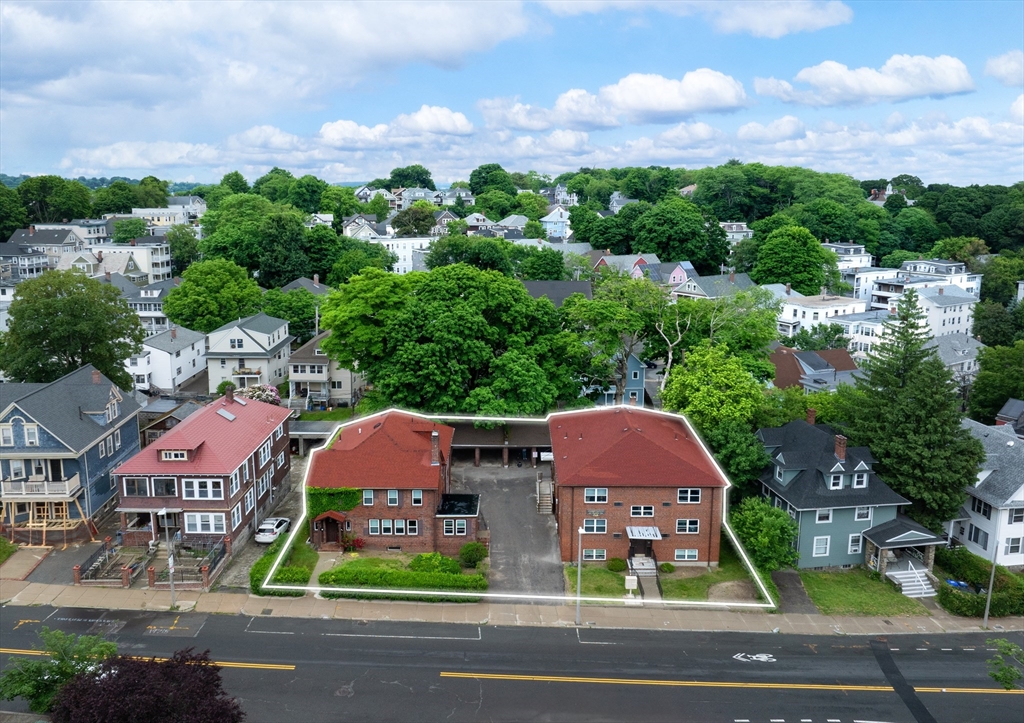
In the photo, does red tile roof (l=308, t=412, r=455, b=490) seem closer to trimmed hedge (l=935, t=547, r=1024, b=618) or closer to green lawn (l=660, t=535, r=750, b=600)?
green lawn (l=660, t=535, r=750, b=600)

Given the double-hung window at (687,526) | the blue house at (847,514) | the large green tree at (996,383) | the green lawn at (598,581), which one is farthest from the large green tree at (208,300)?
the large green tree at (996,383)

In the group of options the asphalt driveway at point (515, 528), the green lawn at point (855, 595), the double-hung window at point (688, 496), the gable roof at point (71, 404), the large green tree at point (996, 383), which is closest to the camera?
the green lawn at point (855, 595)

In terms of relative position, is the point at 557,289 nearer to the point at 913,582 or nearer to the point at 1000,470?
the point at 1000,470

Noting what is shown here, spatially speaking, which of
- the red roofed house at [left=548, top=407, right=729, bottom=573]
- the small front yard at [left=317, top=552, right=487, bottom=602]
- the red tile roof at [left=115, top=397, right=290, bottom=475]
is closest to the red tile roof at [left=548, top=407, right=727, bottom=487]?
the red roofed house at [left=548, top=407, right=729, bottom=573]

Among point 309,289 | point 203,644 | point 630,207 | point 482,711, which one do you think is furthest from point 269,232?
point 482,711

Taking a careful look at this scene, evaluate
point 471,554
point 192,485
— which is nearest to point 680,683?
point 471,554

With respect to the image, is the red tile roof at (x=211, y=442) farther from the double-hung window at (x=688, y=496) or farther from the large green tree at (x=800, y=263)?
the large green tree at (x=800, y=263)

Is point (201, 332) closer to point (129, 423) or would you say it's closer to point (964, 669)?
point (129, 423)
